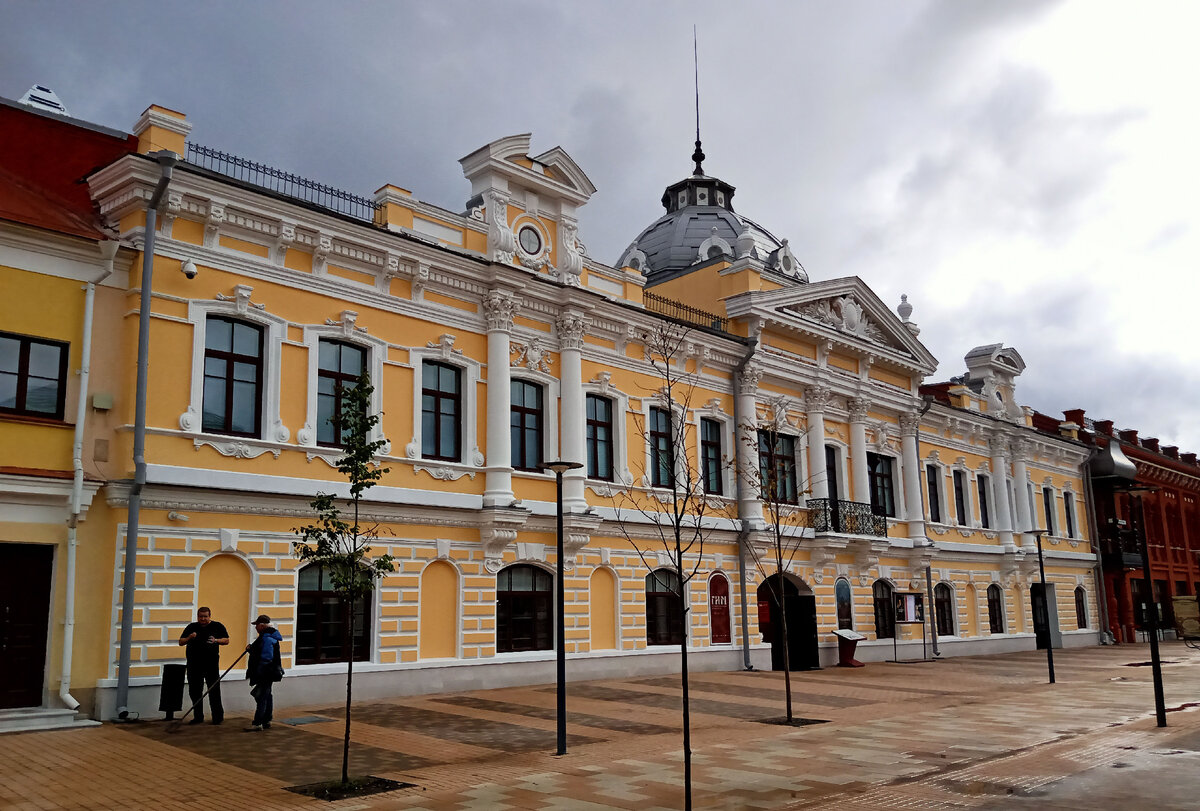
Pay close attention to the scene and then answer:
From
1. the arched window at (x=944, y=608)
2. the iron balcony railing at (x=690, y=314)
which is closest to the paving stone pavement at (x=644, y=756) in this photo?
the iron balcony railing at (x=690, y=314)

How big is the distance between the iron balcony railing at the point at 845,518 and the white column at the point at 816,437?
43 centimetres

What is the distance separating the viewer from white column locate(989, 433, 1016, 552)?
39062mm

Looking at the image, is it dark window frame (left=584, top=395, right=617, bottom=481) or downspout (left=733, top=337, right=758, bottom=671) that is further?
downspout (left=733, top=337, right=758, bottom=671)

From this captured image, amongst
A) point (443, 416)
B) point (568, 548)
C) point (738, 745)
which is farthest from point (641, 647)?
point (738, 745)

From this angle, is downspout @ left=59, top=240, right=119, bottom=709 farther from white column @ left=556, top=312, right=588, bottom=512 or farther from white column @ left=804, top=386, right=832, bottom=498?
white column @ left=804, top=386, right=832, bottom=498

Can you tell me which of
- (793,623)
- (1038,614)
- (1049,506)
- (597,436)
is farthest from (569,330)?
(1049,506)

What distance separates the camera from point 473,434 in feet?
68.1

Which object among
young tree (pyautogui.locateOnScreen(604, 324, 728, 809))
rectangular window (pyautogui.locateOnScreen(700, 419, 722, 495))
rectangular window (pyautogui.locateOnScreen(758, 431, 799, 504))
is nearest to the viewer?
young tree (pyautogui.locateOnScreen(604, 324, 728, 809))

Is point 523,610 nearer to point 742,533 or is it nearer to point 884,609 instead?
point 742,533

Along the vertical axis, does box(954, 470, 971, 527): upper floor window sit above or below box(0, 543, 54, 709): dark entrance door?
above

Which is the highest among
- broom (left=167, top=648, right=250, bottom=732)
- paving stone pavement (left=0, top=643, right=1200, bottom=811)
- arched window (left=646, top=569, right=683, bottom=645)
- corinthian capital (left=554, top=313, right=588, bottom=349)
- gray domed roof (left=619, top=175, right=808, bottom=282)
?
gray domed roof (left=619, top=175, right=808, bottom=282)

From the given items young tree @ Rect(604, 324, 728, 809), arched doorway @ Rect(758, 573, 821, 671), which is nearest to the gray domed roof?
young tree @ Rect(604, 324, 728, 809)

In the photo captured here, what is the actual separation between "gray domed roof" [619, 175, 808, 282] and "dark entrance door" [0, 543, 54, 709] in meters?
23.2

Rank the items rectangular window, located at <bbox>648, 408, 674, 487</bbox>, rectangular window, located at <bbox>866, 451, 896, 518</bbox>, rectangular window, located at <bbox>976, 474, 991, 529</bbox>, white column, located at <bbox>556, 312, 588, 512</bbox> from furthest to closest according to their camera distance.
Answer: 1. rectangular window, located at <bbox>976, 474, 991, 529</bbox>
2. rectangular window, located at <bbox>866, 451, 896, 518</bbox>
3. rectangular window, located at <bbox>648, 408, 674, 487</bbox>
4. white column, located at <bbox>556, 312, 588, 512</bbox>
